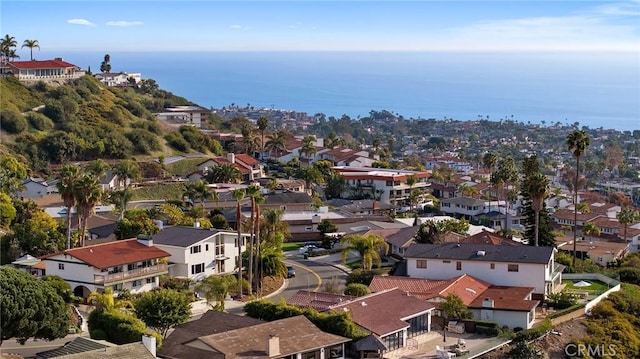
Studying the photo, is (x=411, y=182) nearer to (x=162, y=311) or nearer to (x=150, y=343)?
(x=162, y=311)

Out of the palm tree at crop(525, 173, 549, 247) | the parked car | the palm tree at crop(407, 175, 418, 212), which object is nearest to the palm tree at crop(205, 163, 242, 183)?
the palm tree at crop(407, 175, 418, 212)

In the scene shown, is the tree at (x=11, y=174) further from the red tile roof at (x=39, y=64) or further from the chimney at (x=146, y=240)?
the red tile roof at (x=39, y=64)

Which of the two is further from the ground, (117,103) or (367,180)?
(117,103)

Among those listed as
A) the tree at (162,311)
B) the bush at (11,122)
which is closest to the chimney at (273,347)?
the tree at (162,311)

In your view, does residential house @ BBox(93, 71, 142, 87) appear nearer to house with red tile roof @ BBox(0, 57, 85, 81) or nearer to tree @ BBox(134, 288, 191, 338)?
house with red tile roof @ BBox(0, 57, 85, 81)

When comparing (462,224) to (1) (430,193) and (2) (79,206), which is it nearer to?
(2) (79,206)

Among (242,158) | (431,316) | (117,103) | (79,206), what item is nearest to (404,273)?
(431,316)
